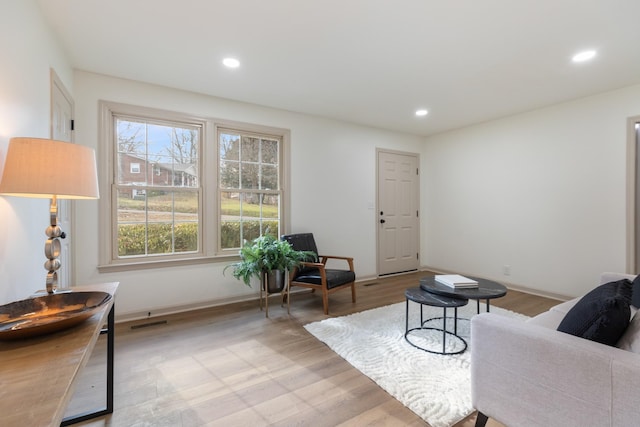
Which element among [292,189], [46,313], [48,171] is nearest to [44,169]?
[48,171]

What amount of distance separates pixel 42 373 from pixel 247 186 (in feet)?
10.0

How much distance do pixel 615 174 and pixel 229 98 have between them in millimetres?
4523

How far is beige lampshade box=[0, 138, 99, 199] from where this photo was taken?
1.21m

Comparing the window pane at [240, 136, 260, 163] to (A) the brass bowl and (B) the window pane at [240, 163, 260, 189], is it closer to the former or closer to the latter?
(B) the window pane at [240, 163, 260, 189]

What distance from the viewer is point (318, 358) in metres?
2.28

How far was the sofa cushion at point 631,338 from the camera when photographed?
1.15 m

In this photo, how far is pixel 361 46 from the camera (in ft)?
7.87

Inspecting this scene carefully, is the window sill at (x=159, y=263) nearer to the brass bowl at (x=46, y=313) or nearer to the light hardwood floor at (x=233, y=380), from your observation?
the light hardwood floor at (x=233, y=380)

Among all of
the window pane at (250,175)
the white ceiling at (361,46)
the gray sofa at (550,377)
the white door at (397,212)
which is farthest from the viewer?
the white door at (397,212)

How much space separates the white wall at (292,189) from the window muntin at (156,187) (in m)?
0.21

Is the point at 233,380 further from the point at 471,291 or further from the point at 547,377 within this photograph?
the point at 471,291

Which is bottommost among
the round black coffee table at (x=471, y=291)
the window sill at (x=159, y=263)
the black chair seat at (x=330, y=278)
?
the black chair seat at (x=330, y=278)

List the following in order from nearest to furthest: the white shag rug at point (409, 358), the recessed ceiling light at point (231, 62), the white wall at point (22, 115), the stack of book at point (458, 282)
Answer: the white wall at point (22, 115)
the white shag rug at point (409, 358)
the stack of book at point (458, 282)
the recessed ceiling light at point (231, 62)

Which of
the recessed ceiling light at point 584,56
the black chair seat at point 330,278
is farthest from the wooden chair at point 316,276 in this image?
the recessed ceiling light at point 584,56
